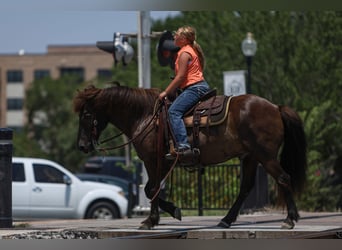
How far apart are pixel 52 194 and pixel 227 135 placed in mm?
12498

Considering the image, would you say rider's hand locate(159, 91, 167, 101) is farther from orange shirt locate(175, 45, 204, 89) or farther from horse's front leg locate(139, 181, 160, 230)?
horse's front leg locate(139, 181, 160, 230)

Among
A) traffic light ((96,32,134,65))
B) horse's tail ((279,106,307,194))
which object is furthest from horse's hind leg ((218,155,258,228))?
traffic light ((96,32,134,65))

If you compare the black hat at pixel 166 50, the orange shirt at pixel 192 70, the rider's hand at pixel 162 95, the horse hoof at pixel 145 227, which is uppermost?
the black hat at pixel 166 50

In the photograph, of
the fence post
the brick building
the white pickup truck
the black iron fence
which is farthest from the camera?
the brick building

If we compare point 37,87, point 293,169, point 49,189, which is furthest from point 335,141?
point 37,87

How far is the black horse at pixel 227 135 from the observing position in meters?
12.0

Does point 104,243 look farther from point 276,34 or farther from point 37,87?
point 37,87

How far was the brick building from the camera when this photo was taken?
11975 centimetres

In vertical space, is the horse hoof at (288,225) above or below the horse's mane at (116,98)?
below

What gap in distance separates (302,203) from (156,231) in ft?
37.7

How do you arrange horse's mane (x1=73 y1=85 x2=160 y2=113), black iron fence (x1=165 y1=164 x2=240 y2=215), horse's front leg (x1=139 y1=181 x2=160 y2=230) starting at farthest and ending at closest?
black iron fence (x1=165 y1=164 x2=240 y2=215) < horse's mane (x1=73 y1=85 x2=160 y2=113) < horse's front leg (x1=139 y1=181 x2=160 y2=230)

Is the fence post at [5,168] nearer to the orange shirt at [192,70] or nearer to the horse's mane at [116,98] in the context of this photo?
the horse's mane at [116,98]

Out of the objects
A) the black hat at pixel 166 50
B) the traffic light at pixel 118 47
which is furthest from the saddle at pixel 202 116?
the traffic light at pixel 118 47

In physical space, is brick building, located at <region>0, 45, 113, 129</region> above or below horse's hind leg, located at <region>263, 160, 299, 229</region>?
above
